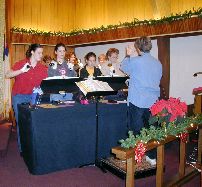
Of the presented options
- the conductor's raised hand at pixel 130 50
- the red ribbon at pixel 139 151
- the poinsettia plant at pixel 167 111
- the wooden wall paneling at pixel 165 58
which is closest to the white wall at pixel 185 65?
the wooden wall paneling at pixel 165 58

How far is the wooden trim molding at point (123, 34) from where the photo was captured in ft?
22.9

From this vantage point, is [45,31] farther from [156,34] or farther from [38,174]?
[38,174]

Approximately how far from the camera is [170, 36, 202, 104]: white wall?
769 centimetres

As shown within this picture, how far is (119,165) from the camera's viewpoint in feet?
14.9

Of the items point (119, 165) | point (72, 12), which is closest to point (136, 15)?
point (72, 12)

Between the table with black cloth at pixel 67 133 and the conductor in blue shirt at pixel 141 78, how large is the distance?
0.60 metres

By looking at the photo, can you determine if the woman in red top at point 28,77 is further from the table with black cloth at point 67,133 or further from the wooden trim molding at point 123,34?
the wooden trim molding at point 123,34

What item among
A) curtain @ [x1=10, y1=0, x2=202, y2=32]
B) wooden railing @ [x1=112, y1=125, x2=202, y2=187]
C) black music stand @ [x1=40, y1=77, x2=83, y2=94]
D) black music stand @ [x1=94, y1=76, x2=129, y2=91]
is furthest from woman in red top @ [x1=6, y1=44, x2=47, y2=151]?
curtain @ [x1=10, y1=0, x2=202, y2=32]

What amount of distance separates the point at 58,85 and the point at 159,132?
158cm

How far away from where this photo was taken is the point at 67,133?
449 centimetres

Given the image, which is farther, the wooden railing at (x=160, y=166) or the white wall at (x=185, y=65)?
the white wall at (x=185, y=65)

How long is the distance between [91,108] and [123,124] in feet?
2.31

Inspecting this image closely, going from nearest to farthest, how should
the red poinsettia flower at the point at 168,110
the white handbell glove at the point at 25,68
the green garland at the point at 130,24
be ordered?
the red poinsettia flower at the point at 168,110 → the white handbell glove at the point at 25,68 → the green garland at the point at 130,24

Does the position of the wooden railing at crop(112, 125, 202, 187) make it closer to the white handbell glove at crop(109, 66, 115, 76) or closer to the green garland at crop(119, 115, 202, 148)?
the green garland at crop(119, 115, 202, 148)
